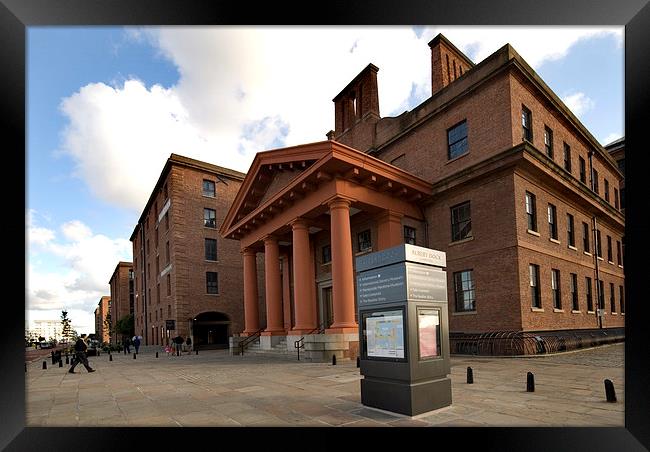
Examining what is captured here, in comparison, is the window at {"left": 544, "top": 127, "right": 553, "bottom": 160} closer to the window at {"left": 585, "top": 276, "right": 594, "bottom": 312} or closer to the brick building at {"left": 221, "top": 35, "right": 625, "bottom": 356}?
the brick building at {"left": 221, "top": 35, "right": 625, "bottom": 356}

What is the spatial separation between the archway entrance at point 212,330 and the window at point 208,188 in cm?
1122

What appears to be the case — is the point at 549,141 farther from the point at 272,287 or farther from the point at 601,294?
the point at 272,287

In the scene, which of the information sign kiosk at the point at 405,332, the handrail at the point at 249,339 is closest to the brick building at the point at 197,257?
the handrail at the point at 249,339

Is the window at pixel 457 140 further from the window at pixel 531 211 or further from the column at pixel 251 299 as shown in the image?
the column at pixel 251 299

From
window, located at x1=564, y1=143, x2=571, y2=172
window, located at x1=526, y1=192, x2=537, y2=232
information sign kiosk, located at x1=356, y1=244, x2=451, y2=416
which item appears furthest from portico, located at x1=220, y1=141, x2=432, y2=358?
information sign kiosk, located at x1=356, y1=244, x2=451, y2=416

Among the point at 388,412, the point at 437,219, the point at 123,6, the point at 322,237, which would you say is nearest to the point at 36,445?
the point at 388,412

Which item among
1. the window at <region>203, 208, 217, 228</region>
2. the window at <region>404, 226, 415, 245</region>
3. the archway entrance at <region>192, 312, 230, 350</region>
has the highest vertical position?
the window at <region>203, 208, 217, 228</region>

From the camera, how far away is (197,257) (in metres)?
39.2

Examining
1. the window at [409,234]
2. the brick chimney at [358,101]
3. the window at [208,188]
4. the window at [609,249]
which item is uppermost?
the brick chimney at [358,101]

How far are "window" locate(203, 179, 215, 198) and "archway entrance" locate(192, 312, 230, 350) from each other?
1122 cm

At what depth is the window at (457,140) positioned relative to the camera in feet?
70.2

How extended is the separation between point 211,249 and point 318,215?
70.1ft

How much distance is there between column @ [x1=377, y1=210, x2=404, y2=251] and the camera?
68.7 feet

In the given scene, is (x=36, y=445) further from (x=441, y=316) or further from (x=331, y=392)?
(x=441, y=316)
